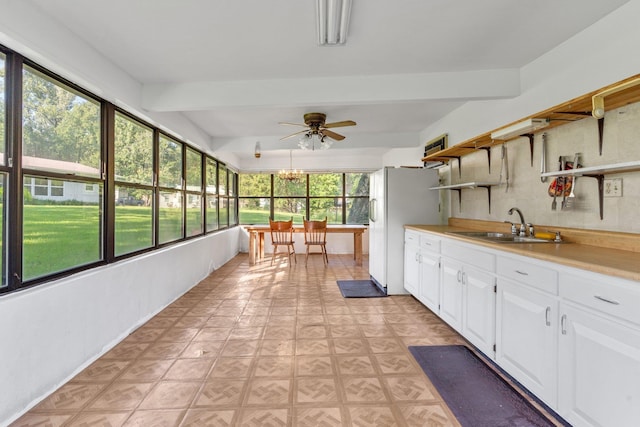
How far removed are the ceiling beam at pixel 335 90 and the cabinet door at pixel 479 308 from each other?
1.59 meters

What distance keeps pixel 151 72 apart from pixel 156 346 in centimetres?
233

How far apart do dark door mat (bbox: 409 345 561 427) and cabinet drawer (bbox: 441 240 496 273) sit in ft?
2.31

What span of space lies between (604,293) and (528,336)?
0.55 m

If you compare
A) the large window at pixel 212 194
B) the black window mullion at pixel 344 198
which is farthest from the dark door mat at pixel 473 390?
the black window mullion at pixel 344 198

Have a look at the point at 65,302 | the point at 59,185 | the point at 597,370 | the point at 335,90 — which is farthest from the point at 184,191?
the point at 597,370

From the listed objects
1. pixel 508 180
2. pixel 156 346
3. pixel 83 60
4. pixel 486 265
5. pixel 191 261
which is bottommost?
pixel 156 346

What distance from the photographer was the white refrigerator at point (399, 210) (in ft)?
12.7

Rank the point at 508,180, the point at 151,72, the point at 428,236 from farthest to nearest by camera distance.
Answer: the point at 428,236 < the point at 508,180 < the point at 151,72

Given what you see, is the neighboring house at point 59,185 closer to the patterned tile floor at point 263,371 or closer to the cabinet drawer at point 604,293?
the patterned tile floor at point 263,371

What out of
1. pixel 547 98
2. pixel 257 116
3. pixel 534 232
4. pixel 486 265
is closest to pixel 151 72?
pixel 257 116

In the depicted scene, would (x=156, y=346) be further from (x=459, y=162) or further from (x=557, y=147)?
(x=459, y=162)

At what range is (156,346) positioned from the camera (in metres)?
2.46

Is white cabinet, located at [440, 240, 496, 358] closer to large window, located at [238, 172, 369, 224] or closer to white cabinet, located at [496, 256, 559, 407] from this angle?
white cabinet, located at [496, 256, 559, 407]

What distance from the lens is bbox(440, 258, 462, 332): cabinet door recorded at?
246 centimetres
